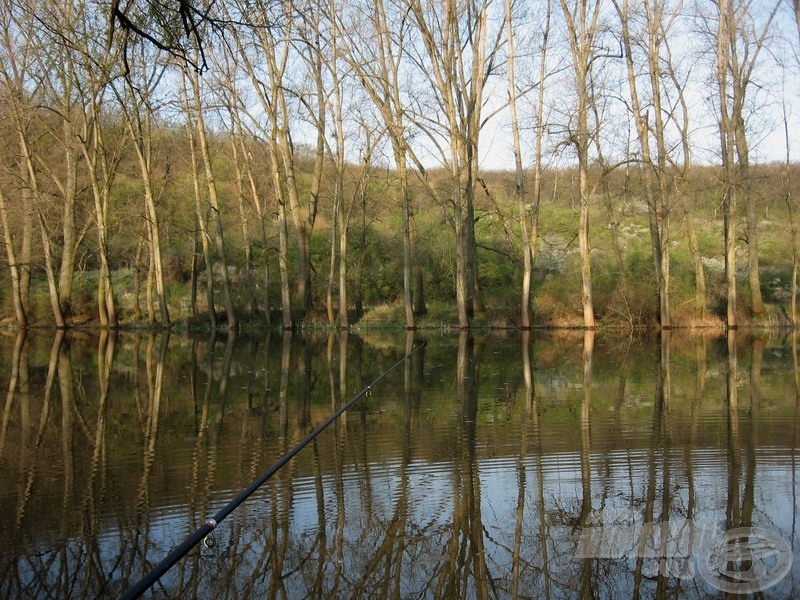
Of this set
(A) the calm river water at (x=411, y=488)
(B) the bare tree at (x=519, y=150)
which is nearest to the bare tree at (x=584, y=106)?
(B) the bare tree at (x=519, y=150)

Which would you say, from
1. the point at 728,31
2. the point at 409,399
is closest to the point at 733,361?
the point at 409,399

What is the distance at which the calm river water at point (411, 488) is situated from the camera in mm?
4203

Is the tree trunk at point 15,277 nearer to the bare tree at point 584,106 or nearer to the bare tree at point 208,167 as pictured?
the bare tree at point 208,167

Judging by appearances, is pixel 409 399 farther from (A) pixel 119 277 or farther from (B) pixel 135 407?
(A) pixel 119 277

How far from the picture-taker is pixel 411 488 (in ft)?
19.6

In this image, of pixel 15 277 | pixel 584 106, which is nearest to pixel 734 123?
pixel 584 106

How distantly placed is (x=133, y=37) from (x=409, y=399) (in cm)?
567
